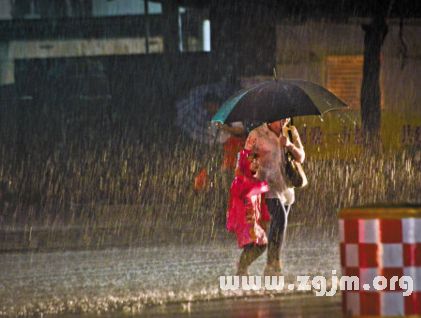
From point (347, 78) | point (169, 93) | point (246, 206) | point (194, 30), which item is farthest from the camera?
point (169, 93)

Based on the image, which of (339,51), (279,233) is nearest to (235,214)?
(279,233)

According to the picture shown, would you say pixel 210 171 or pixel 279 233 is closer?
pixel 279 233

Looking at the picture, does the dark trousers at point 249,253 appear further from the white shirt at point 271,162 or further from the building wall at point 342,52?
the building wall at point 342,52

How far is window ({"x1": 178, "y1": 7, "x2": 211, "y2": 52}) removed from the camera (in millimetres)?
26312

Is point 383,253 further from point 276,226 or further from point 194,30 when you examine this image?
point 194,30

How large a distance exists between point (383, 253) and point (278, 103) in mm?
4299

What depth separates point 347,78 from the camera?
25672 mm

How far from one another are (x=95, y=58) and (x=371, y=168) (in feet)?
18.8

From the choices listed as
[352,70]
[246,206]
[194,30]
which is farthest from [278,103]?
[194,30]

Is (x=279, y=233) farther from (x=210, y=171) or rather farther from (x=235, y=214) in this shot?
(x=210, y=171)

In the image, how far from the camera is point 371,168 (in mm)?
25203

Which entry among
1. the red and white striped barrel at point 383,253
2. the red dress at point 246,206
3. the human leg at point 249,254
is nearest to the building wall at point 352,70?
the human leg at point 249,254

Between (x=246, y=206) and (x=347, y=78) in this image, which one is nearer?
(x=246, y=206)

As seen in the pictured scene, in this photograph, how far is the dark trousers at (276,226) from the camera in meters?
11.7
